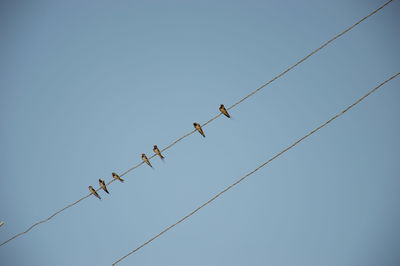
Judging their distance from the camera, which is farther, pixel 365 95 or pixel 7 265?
pixel 7 265

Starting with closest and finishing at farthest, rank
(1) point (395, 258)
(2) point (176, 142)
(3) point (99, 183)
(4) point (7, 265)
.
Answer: (2) point (176, 142), (3) point (99, 183), (4) point (7, 265), (1) point (395, 258)

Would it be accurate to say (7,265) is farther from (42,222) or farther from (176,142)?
(176,142)

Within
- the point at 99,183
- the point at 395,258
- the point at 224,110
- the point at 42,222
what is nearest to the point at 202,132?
the point at 224,110

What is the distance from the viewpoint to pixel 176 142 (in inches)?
207

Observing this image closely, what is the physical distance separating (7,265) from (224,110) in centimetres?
3228

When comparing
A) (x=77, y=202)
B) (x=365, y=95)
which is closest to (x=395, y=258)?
(x=365, y=95)

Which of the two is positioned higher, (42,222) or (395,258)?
(42,222)

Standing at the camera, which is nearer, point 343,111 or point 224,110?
point 343,111

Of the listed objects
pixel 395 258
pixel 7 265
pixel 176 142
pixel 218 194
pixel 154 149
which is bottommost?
pixel 395 258

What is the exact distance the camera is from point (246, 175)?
4.54m

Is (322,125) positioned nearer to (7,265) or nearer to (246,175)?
(246,175)

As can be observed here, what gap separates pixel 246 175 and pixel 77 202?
406 centimetres

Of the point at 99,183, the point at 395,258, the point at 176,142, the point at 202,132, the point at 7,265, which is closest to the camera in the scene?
the point at 176,142

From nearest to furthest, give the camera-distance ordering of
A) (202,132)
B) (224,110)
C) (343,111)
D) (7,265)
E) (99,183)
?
1. (343,111)
2. (224,110)
3. (202,132)
4. (99,183)
5. (7,265)
